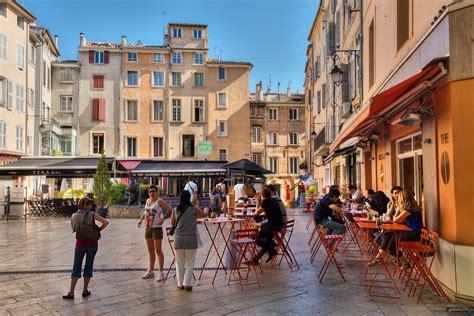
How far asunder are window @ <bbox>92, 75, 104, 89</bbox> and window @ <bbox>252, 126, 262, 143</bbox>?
14.3 m

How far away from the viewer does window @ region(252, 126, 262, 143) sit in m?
41.9

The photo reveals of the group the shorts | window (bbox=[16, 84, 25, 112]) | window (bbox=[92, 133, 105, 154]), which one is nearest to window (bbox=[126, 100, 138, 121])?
window (bbox=[92, 133, 105, 154])

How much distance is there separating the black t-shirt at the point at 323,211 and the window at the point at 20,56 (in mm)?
25723

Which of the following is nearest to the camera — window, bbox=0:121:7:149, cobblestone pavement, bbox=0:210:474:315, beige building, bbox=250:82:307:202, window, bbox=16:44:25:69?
cobblestone pavement, bbox=0:210:474:315

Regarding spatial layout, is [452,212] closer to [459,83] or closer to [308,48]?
[459,83]

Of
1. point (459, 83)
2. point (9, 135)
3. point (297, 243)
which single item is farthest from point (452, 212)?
point (9, 135)

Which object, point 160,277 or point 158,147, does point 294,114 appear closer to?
point 158,147

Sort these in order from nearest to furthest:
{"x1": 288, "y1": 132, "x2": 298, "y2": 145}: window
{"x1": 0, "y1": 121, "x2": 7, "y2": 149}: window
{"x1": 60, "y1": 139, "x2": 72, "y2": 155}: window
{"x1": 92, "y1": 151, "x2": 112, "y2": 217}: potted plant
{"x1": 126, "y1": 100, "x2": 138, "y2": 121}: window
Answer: {"x1": 92, "y1": 151, "x2": 112, "y2": 217}: potted plant → {"x1": 0, "y1": 121, "x2": 7, "y2": 149}: window → {"x1": 60, "y1": 139, "x2": 72, "y2": 155}: window → {"x1": 126, "y1": 100, "x2": 138, "y2": 121}: window → {"x1": 288, "y1": 132, "x2": 298, "y2": 145}: window

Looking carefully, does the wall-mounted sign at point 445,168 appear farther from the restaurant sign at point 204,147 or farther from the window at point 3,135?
the restaurant sign at point 204,147

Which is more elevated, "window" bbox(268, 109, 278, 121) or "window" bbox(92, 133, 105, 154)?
"window" bbox(268, 109, 278, 121)

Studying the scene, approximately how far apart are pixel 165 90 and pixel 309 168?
44.1 ft

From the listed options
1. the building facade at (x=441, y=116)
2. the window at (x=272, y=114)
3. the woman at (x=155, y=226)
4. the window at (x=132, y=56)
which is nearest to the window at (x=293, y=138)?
the window at (x=272, y=114)

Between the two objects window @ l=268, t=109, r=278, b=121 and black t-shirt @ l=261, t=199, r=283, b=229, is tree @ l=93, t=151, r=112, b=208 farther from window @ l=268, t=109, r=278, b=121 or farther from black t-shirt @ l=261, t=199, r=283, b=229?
window @ l=268, t=109, r=278, b=121

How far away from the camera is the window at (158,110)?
36562 millimetres
